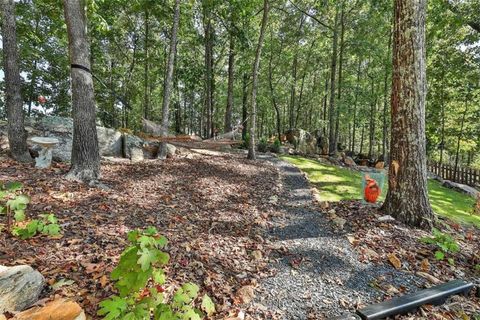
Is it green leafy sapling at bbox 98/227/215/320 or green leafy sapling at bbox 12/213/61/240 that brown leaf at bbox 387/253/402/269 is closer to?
green leafy sapling at bbox 98/227/215/320

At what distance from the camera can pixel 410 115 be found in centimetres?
349

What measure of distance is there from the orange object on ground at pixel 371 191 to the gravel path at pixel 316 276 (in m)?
1.04

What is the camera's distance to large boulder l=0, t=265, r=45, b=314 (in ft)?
5.05

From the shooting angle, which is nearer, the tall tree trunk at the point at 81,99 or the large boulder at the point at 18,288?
the large boulder at the point at 18,288

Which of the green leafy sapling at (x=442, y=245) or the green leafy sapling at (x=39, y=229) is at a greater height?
the green leafy sapling at (x=39, y=229)

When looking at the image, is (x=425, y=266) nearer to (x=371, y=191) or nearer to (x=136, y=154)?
(x=371, y=191)

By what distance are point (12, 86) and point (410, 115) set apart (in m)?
6.24


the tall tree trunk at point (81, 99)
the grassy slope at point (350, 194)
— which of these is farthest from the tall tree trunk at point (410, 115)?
the tall tree trunk at point (81, 99)

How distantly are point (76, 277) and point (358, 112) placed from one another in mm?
15384

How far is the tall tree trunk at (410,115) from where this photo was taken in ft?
11.3

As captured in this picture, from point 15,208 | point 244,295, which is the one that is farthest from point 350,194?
point 15,208

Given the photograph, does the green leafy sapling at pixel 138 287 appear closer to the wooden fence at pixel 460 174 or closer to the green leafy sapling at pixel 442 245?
the green leafy sapling at pixel 442 245

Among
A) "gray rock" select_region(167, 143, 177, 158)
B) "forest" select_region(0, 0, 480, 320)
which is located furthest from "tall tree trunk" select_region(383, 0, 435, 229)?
Result: "gray rock" select_region(167, 143, 177, 158)

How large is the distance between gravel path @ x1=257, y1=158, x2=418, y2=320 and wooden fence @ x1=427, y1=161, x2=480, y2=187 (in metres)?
12.2
